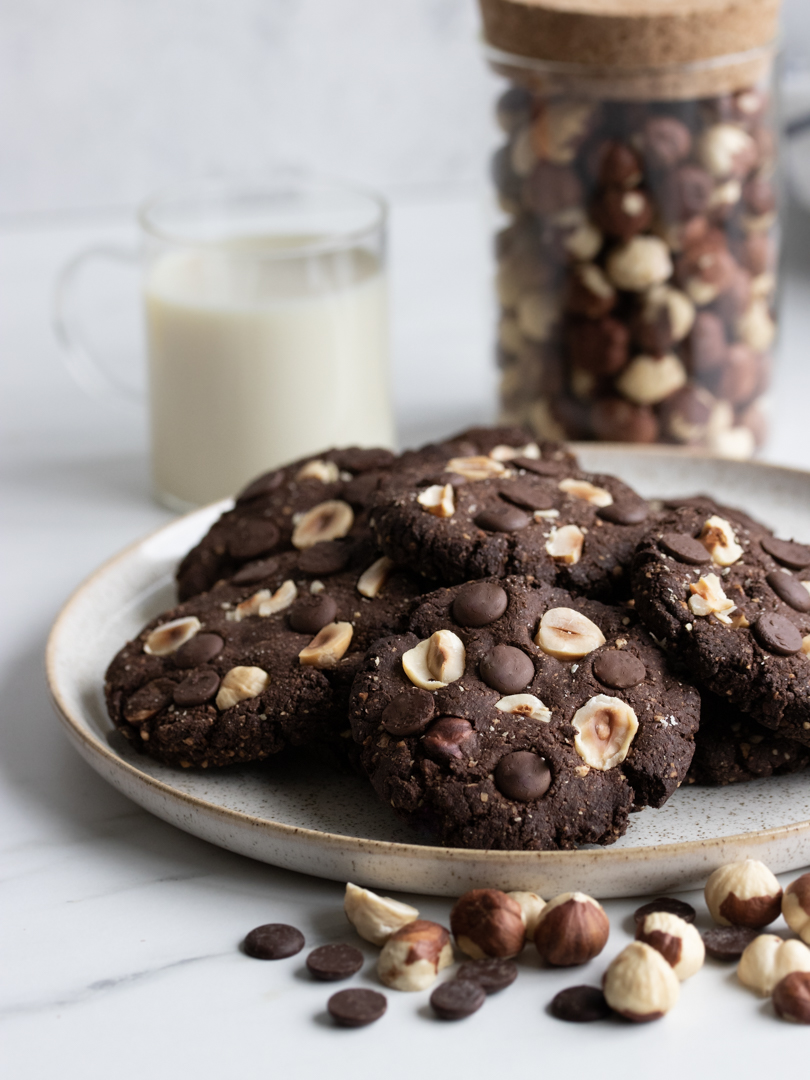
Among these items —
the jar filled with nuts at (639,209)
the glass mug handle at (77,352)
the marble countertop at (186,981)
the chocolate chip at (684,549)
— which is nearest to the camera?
the marble countertop at (186,981)

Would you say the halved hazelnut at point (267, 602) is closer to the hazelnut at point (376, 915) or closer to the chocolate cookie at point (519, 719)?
the chocolate cookie at point (519, 719)

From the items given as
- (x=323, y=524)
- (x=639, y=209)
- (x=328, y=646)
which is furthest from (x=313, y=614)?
(x=639, y=209)

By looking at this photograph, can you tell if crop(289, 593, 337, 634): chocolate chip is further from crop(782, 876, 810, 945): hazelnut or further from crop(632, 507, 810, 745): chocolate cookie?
crop(782, 876, 810, 945): hazelnut

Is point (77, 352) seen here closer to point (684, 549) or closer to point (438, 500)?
point (438, 500)

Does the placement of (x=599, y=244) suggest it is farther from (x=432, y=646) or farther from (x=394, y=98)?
(x=394, y=98)

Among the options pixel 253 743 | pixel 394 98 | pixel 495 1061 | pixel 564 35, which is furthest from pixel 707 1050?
pixel 394 98

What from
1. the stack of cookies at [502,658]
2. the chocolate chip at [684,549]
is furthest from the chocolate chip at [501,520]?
the chocolate chip at [684,549]

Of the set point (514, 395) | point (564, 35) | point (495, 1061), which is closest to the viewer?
point (495, 1061)
